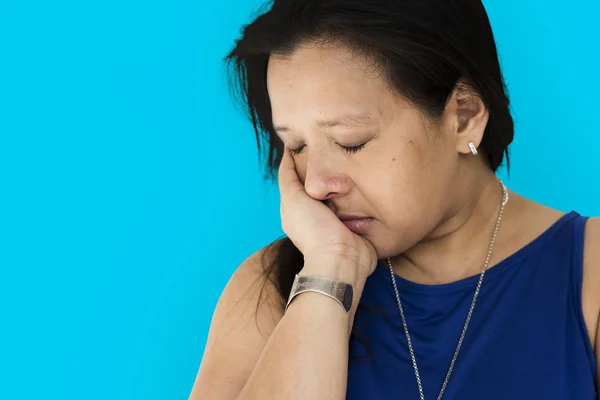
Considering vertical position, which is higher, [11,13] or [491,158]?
[11,13]

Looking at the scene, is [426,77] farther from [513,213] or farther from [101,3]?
[101,3]

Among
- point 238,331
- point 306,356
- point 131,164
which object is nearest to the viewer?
point 306,356

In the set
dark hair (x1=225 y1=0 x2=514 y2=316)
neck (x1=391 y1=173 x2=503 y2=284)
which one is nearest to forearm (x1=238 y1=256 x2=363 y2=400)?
neck (x1=391 y1=173 x2=503 y2=284)

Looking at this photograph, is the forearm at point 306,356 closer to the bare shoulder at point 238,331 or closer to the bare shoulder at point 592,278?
the bare shoulder at point 238,331

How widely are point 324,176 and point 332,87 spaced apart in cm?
15

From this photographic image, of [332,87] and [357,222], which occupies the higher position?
[332,87]

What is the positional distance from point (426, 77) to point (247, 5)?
100 cm

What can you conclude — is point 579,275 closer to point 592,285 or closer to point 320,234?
point 592,285

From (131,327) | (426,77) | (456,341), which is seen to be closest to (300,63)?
(426,77)

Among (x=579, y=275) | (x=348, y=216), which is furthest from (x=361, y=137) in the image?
(x=579, y=275)

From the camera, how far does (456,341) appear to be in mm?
1649

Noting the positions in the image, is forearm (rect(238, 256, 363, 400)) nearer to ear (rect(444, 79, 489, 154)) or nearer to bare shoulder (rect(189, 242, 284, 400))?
bare shoulder (rect(189, 242, 284, 400))

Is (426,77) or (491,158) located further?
(491,158)

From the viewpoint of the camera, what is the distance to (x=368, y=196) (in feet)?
5.09
